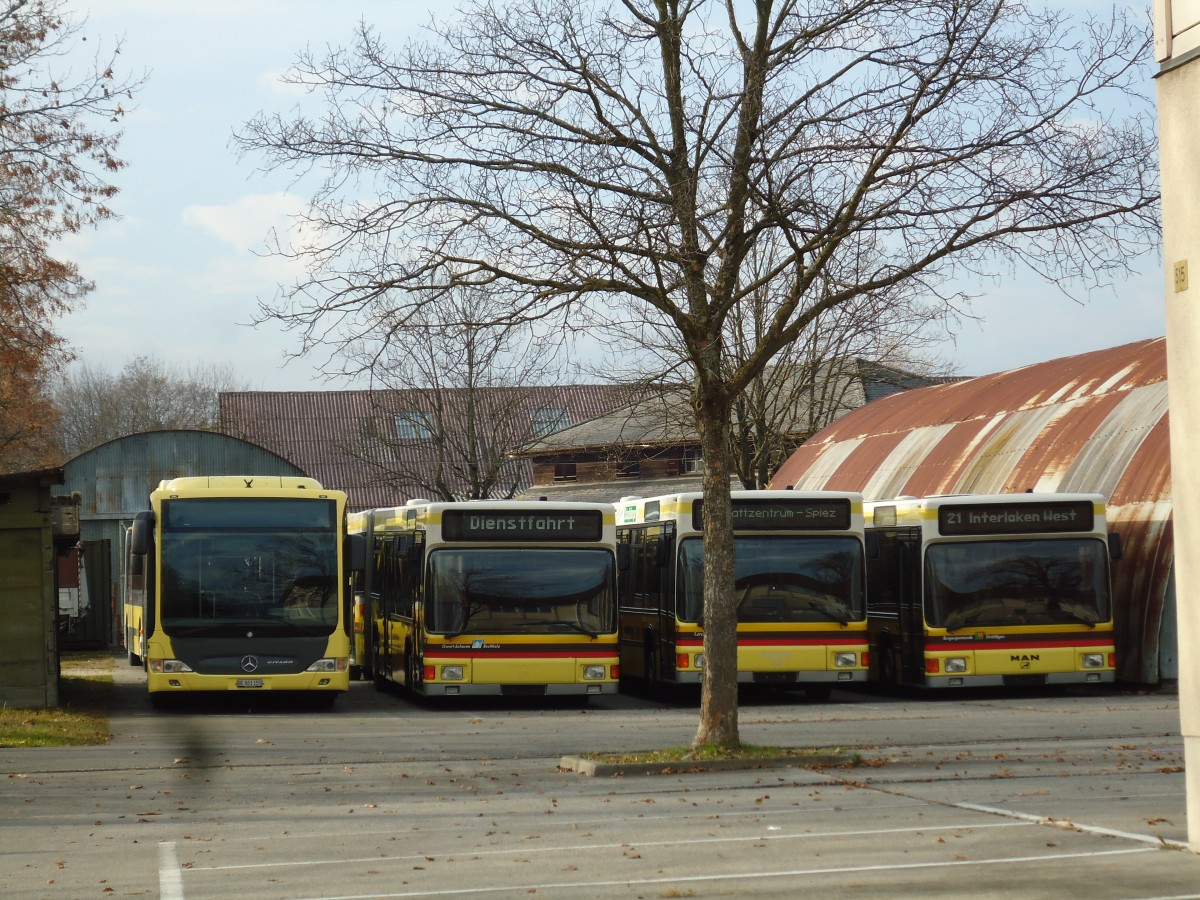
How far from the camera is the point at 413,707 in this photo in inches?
915

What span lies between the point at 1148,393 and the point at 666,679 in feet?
32.5

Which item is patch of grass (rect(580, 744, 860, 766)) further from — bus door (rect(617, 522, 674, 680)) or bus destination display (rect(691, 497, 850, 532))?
bus door (rect(617, 522, 674, 680))

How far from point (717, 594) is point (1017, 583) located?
27.9 feet

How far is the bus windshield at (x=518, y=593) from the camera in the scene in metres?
21.8

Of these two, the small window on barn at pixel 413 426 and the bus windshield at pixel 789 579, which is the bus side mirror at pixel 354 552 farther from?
the small window on barn at pixel 413 426

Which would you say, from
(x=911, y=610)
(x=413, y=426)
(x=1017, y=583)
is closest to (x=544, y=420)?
(x=413, y=426)

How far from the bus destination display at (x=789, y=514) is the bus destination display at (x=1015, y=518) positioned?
53.7 inches

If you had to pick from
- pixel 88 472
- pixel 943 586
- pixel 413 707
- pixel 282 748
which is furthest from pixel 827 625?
pixel 88 472

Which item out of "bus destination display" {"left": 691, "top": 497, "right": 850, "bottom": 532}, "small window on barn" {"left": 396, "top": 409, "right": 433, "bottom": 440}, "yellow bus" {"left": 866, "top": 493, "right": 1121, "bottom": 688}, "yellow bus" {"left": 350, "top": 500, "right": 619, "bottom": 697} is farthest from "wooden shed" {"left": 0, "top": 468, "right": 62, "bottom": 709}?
"small window on barn" {"left": 396, "top": 409, "right": 433, "bottom": 440}

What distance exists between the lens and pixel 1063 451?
92.3ft

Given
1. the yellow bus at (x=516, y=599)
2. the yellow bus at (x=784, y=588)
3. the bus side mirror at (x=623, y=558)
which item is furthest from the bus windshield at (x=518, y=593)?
the bus side mirror at (x=623, y=558)

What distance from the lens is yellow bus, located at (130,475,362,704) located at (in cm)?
2141

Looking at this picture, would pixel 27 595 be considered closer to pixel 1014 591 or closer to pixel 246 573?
pixel 246 573

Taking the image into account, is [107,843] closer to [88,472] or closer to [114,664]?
[114,664]
